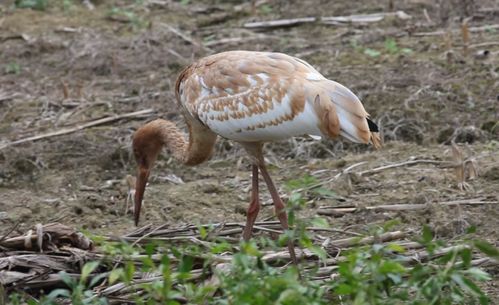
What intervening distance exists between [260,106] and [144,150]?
152 centimetres

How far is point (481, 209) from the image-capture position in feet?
29.0

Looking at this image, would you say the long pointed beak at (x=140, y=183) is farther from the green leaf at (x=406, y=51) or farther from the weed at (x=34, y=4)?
the weed at (x=34, y=4)

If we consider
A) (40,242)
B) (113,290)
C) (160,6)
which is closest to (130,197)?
(40,242)

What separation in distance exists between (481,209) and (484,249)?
3.01 meters

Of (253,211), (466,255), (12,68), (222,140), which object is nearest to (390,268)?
(466,255)

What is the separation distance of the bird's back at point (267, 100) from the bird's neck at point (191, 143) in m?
0.26

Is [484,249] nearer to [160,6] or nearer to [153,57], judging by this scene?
[153,57]

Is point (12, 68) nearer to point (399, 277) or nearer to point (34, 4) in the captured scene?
point (34, 4)

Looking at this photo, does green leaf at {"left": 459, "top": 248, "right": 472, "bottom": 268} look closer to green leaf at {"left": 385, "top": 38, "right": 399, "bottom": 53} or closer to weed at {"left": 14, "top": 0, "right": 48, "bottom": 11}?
green leaf at {"left": 385, "top": 38, "right": 399, "bottom": 53}

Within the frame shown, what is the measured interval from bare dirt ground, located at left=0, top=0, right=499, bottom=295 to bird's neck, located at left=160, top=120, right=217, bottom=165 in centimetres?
60

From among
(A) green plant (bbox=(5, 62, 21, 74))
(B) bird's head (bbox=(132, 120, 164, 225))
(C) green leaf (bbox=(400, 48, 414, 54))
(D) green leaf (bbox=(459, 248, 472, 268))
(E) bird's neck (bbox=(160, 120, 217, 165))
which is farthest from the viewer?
(A) green plant (bbox=(5, 62, 21, 74))

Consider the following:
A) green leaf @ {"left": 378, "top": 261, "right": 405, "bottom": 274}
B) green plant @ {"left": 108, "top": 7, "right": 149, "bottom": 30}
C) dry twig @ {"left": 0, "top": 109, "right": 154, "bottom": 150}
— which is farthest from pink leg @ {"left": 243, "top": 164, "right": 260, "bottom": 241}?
green plant @ {"left": 108, "top": 7, "right": 149, "bottom": 30}

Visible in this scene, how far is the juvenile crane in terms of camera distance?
7.45 m

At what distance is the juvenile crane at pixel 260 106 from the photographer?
7.45 m
